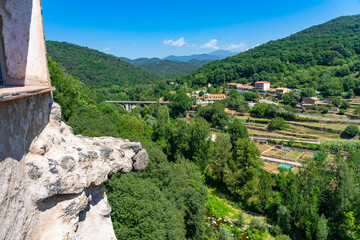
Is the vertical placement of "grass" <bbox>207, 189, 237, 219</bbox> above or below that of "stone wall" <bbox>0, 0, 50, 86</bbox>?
below

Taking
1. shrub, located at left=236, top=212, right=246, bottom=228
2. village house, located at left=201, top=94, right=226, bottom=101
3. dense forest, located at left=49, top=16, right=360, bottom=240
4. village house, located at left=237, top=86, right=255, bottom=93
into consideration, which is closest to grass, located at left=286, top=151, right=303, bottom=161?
dense forest, located at left=49, top=16, right=360, bottom=240

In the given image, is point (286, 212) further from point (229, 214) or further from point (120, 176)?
point (120, 176)

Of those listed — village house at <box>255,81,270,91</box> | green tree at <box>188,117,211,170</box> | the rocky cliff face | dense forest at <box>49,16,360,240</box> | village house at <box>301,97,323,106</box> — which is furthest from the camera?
village house at <box>255,81,270,91</box>

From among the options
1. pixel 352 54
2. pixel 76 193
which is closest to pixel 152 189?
pixel 76 193

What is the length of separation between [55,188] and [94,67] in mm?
142113

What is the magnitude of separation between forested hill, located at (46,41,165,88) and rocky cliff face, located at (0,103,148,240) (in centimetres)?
11855

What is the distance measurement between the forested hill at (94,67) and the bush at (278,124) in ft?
312

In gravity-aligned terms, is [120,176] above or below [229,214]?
above

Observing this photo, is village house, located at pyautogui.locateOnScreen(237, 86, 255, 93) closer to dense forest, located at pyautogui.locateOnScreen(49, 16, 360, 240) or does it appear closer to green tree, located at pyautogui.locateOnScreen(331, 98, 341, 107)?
green tree, located at pyautogui.locateOnScreen(331, 98, 341, 107)

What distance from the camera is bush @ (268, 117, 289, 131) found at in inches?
1949

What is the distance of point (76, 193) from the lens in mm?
5484

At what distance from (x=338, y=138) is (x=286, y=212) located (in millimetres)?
32678

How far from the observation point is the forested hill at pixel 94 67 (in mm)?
120188

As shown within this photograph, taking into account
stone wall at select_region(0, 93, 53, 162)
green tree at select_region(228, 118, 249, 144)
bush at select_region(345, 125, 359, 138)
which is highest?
stone wall at select_region(0, 93, 53, 162)
